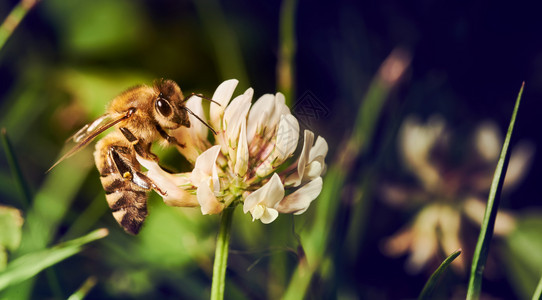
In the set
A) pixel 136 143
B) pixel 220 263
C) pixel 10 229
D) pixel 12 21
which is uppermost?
pixel 12 21

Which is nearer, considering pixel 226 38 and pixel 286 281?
pixel 286 281

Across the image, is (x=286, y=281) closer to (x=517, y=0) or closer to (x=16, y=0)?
(x=517, y=0)

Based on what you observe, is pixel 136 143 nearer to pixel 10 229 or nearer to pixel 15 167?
pixel 15 167

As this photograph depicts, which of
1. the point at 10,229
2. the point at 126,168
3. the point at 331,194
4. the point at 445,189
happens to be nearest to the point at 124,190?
the point at 126,168

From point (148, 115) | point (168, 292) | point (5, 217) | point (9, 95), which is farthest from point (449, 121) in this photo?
point (9, 95)

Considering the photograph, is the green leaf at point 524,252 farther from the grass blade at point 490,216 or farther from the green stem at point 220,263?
the green stem at point 220,263

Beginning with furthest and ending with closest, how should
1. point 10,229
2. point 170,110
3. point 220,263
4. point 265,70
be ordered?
point 265,70 < point 10,229 < point 170,110 < point 220,263
